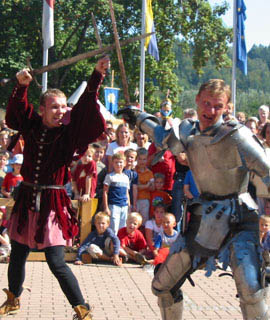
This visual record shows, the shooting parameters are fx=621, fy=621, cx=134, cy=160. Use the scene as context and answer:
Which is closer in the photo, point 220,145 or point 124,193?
point 220,145

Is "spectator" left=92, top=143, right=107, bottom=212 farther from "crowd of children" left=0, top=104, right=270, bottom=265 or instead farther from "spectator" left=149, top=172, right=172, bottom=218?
"spectator" left=149, top=172, right=172, bottom=218

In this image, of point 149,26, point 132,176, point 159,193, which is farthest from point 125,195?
point 149,26

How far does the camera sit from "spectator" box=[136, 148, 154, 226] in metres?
8.33

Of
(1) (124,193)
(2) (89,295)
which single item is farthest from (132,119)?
(1) (124,193)

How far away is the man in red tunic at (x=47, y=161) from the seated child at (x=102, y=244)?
112 inches

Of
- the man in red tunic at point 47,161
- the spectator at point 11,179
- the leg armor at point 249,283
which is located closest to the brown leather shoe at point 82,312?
the man in red tunic at point 47,161

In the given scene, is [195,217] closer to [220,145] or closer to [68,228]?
[220,145]

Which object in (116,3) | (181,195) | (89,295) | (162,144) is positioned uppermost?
(116,3)

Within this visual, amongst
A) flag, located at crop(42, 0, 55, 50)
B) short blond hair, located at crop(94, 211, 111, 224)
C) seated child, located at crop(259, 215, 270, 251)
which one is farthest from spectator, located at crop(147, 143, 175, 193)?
flag, located at crop(42, 0, 55, 50)

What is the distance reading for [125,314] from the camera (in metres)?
5.16

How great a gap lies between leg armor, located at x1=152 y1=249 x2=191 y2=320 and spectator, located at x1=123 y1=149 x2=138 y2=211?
166 inches

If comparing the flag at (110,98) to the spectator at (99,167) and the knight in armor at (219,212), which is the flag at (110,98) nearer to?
the spectator at (99,167)

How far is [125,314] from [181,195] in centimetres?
308

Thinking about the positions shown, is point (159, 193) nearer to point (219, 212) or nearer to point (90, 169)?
point (90, 169)
